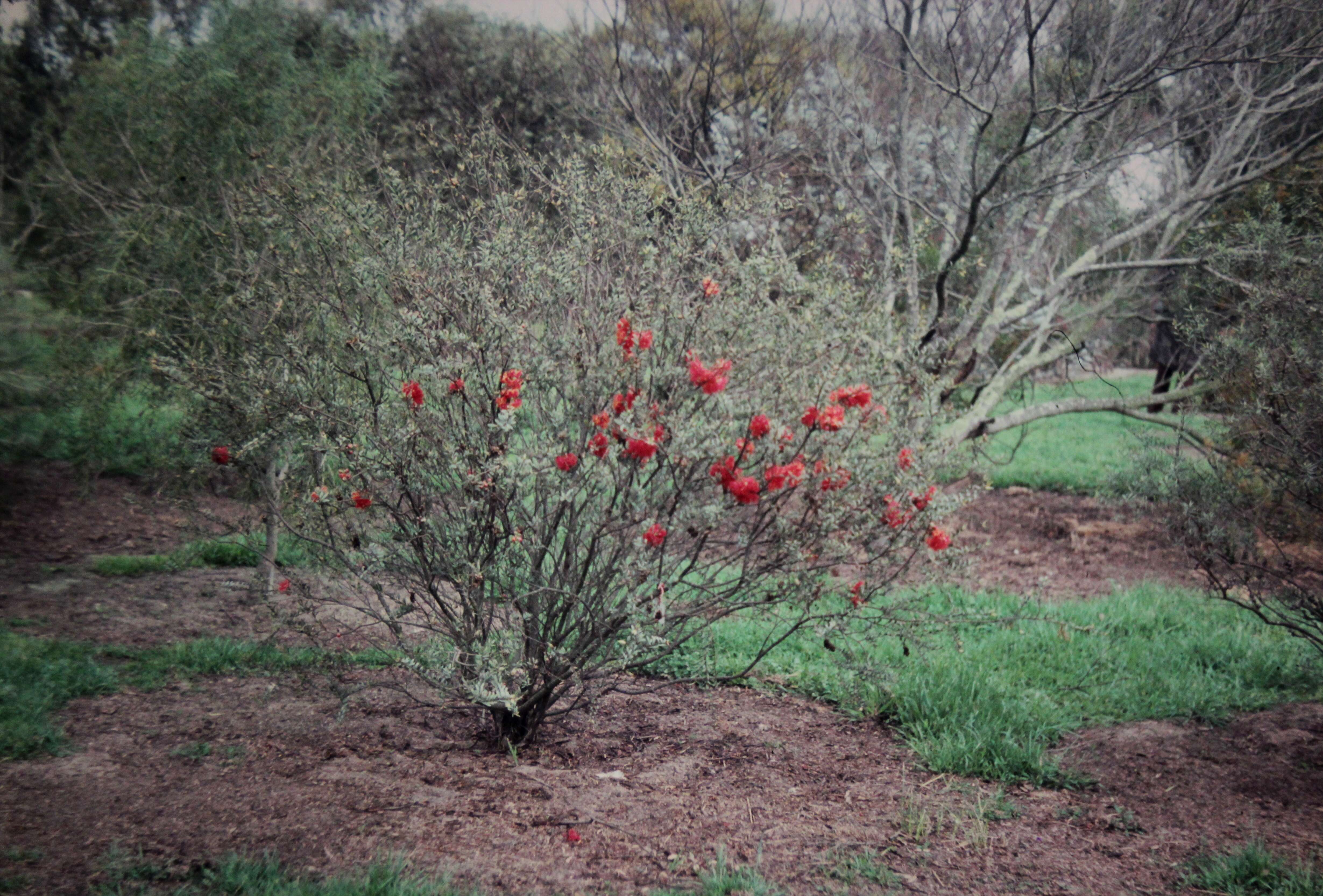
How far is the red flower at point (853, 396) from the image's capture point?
9.53 feet

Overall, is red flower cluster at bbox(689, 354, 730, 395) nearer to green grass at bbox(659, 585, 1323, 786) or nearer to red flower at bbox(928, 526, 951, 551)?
red flower at bbox(928, 526, 951, 551)

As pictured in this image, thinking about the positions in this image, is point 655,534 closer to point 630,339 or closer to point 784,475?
point 784,475

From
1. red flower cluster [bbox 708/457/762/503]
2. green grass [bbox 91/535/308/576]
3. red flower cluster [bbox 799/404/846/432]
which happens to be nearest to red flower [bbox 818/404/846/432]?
red flower cluster [bbox 799/404/846/432]

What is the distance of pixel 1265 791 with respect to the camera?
141 inches

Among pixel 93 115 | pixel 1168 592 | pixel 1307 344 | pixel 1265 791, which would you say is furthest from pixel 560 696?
pixel 93 115

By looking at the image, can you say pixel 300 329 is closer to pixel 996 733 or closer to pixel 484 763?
pixel 484 763

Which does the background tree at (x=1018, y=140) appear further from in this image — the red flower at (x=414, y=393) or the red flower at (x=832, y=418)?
the red flower at (x=414, y=393)

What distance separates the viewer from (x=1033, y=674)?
4863 millimetres

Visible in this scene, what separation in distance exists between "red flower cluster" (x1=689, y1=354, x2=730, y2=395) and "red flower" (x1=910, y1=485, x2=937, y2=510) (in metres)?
0.91

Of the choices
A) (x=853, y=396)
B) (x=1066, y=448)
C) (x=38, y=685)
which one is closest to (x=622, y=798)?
(x=853, y=396)

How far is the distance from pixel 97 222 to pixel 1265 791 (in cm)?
814

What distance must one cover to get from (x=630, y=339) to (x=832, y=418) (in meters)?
0.75

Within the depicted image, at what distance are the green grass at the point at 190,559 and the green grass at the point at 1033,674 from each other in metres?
3.17

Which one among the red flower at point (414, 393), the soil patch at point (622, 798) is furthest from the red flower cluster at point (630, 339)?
the soil patch at point (622, 798)
